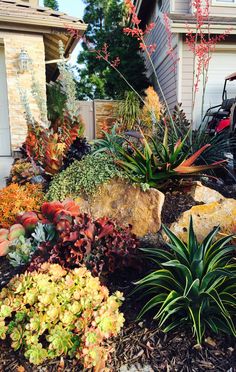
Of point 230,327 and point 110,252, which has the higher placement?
point 110,252

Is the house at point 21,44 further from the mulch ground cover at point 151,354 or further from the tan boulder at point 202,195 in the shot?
the mulch ground cover at point 151,354

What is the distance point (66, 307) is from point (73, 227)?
635mm

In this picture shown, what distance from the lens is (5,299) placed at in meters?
1.94

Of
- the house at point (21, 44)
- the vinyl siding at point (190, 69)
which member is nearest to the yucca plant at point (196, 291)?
the house at point (21, 44)

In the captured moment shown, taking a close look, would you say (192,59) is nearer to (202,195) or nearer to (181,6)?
(181,6)

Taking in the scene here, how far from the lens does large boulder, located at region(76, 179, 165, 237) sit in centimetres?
294

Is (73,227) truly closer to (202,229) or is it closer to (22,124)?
(202,229)

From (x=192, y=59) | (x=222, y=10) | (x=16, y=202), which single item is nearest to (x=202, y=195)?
(x=16, y=202)

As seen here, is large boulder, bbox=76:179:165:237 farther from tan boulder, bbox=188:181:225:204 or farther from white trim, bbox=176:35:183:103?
white trim, bbox=176:35:183:103

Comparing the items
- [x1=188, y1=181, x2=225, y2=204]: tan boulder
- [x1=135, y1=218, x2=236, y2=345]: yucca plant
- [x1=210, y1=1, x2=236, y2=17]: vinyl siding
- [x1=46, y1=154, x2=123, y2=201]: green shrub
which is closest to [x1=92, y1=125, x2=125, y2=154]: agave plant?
[x1=46, y1=154, x2=123, y2=201]: green shrub

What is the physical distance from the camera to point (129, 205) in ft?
10.1

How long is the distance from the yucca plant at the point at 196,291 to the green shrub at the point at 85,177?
1268 millimetres

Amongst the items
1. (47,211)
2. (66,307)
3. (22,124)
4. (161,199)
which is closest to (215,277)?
(66,307)

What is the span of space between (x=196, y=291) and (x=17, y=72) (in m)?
6.94
